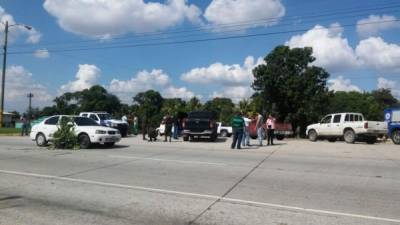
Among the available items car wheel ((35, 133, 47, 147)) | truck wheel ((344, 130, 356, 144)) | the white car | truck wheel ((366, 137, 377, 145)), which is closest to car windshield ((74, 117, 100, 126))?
the white car

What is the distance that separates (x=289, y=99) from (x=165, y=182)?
3761 centimetres

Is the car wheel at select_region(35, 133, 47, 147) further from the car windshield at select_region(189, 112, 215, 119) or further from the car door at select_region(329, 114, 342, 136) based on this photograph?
the car door at select_region(329, 114, 342, 136)

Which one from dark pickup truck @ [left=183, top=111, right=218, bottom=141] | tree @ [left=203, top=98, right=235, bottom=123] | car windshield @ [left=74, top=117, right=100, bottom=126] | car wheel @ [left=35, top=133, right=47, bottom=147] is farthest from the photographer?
tree @ [left=203, top=98, right=235, bottom=123]

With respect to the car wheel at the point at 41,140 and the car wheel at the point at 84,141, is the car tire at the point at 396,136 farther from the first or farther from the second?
the car wheel at the point at 41,140

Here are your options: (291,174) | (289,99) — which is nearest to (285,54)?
(289,99)

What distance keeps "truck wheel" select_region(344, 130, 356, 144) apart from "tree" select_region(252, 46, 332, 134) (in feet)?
62.8

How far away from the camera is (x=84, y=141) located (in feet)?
64.3

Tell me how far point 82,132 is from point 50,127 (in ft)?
6.76

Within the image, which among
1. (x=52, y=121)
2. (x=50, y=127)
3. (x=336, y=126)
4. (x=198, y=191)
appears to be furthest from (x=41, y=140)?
(x=336, y=126)

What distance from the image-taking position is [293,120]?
46.4 meters

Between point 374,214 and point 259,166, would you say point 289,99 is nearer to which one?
point 259,166

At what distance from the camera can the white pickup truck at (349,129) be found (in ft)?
81.6

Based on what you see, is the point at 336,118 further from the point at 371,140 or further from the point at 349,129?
the point at 371,140

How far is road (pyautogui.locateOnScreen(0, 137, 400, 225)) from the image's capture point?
6.80 meters
